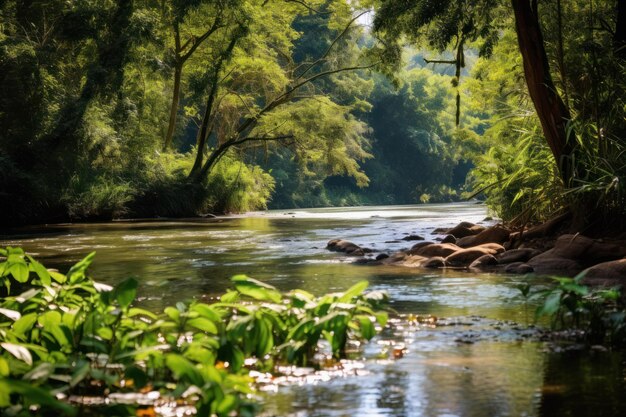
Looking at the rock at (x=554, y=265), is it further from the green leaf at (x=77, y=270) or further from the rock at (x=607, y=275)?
the green leaf at (x=77, y=270)

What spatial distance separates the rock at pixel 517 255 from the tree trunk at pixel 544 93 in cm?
113

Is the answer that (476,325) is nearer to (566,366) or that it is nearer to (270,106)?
(566,366)

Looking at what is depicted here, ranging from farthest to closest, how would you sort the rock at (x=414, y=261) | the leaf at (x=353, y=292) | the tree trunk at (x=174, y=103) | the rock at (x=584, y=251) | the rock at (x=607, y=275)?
the tree trunk at (x=174, y=103), the rock at (x=414, y=261), the rock at (x=584, y=251), the rock at (x=607, y=275), the leaf at (x=353, y=292)

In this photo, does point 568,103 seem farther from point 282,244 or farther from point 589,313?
point 589,313

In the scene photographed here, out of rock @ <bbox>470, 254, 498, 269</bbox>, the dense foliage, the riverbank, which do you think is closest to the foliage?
the riverbank

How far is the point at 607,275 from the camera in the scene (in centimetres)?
764

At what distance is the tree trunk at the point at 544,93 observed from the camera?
10.7 metres

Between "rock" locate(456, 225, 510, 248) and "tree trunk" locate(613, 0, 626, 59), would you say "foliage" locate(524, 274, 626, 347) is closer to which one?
"rock" locate(456, 225, 510, 248)

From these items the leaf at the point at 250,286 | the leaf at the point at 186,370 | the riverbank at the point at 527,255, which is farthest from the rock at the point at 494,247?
the leaf at the point at 186,370

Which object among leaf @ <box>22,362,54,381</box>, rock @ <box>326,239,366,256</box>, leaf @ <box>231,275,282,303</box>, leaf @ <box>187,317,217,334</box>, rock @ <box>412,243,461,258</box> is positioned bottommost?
rock @ <box>326,239,366,256</box>

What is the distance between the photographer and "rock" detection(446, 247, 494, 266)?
10.1 metres

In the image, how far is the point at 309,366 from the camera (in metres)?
4.15

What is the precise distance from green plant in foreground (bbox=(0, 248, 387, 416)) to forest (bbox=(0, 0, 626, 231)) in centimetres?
656

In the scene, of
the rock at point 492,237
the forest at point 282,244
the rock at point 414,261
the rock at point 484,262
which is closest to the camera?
the forest at point 282,244
